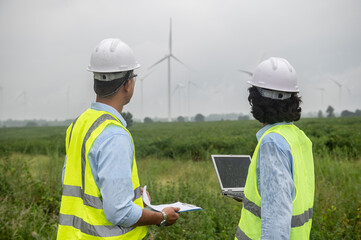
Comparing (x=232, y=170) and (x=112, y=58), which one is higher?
(x=112, y=58)

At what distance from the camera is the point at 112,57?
6.86ft

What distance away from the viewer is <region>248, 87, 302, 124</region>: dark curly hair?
1995 mm

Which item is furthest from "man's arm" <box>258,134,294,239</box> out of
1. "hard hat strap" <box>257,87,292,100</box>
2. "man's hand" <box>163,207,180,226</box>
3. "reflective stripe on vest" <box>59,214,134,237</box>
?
"reflective stripe on vest" <box>59,214,134,237</box>

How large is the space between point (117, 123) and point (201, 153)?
36.9 ft

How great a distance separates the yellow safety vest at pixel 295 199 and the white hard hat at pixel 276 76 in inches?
Answer: 9.7

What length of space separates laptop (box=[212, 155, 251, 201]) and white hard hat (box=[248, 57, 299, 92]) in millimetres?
813

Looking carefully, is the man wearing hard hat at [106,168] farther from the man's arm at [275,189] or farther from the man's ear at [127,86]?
the man's arm at [275,189]

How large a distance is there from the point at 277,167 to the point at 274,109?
39cm

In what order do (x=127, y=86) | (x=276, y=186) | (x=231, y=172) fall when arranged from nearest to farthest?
1. (x=276, y=186)
2. (x=127, y=86)
3. (x=231, y=172)

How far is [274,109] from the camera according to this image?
1998 millimetres

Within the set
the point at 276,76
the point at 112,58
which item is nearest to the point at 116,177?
the point at 112,58

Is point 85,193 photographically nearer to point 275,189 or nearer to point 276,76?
point 275,189

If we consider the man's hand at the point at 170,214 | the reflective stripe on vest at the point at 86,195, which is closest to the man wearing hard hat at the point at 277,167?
the man's hand at the point at 170,214

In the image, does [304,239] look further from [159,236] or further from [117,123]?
[159,236]
